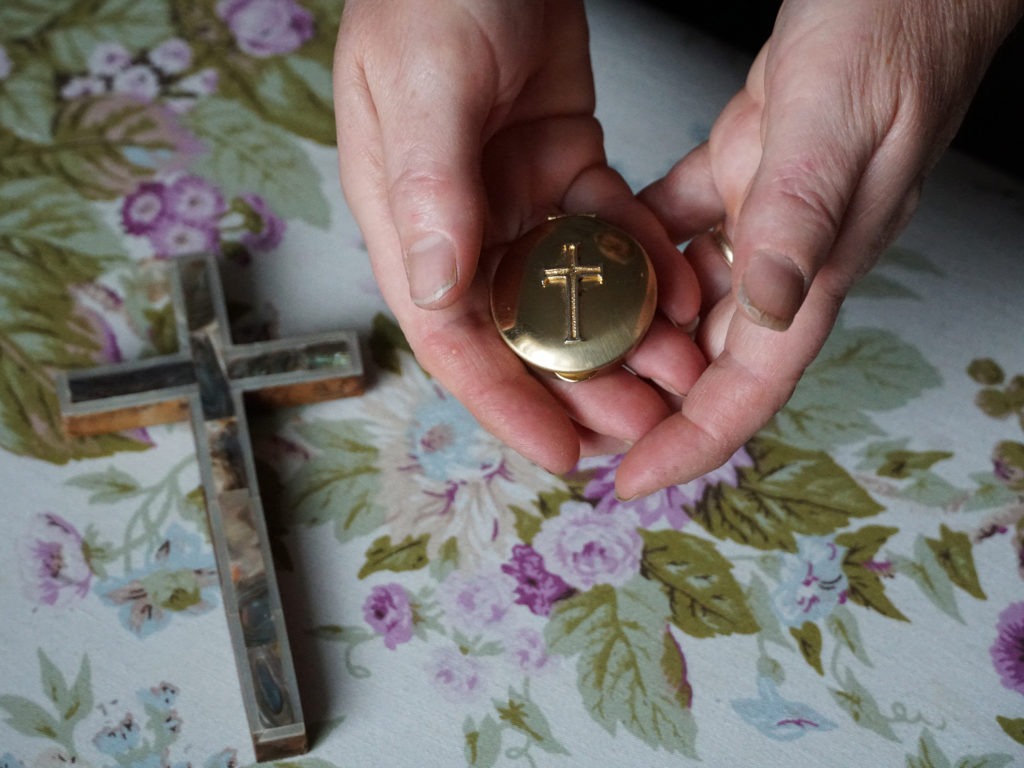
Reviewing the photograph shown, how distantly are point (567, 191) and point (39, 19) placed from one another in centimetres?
49

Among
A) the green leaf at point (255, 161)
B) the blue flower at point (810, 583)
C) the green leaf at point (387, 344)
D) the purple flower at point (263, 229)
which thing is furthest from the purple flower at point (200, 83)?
the blue flower at point (810, 583)

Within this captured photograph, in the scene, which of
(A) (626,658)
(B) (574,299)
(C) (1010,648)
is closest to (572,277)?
(B) (574,299)

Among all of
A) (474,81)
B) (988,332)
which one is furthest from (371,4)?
(988,332)

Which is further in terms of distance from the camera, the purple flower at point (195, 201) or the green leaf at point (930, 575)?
the purple flower at point (195, 201)

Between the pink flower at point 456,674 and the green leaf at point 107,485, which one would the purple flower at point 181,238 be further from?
the pink flower at point 456,674

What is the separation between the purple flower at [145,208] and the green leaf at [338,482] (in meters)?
0.22

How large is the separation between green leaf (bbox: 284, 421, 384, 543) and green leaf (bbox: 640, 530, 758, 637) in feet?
0.58

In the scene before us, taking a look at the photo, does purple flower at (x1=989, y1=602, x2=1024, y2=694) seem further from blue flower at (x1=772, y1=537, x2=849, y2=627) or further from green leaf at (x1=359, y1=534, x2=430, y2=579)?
green leaf at (x1=359, y1=534, x2=430, y2=579)

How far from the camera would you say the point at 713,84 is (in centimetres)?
90

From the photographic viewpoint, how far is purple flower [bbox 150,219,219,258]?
2.57 ft

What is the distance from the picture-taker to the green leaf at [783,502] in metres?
0.67

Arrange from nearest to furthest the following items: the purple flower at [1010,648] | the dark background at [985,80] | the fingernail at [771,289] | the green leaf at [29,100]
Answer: the fingernail at [771,289], the purple flower at [1010,648], the green leaf at [29,100], the dark background at [985,80]

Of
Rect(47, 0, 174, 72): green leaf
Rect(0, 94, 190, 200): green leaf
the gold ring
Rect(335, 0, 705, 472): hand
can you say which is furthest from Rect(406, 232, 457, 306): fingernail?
Rect(47, 0, 174, 72): green leaf

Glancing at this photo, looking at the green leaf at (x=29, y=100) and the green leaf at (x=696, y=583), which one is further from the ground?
the green leaf at (x=29, y=100)
